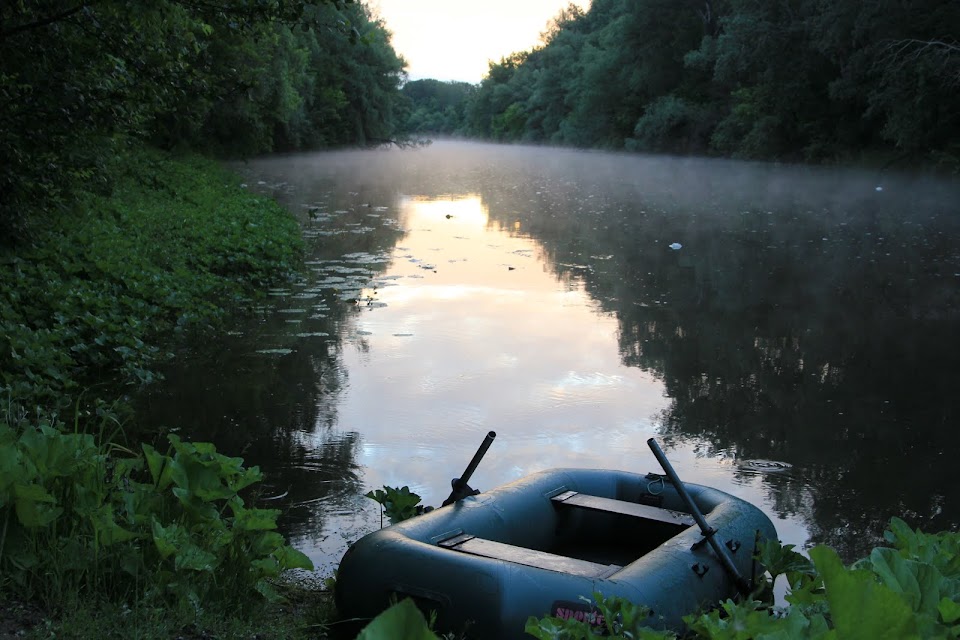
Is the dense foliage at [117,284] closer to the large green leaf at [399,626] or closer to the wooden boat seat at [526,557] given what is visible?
the wooden boat seat at [526,557]

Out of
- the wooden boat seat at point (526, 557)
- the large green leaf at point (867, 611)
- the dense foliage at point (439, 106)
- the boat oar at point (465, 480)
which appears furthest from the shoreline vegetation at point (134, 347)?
the dense foliage at point (439, 106)

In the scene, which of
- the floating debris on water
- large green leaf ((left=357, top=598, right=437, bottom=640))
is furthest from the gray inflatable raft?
large green leaf ((left=357, top=598, right=437, bottom=640))

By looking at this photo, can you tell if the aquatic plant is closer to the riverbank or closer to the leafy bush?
the riverbank

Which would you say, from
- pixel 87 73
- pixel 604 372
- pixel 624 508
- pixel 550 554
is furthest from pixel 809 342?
pixel 87 73

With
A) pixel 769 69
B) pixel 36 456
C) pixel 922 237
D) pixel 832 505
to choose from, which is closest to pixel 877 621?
pixel 36 456

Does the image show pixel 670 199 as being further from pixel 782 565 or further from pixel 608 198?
Result: pixel 782 565

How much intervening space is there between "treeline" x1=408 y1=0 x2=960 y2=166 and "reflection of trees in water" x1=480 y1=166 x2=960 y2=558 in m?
9.67

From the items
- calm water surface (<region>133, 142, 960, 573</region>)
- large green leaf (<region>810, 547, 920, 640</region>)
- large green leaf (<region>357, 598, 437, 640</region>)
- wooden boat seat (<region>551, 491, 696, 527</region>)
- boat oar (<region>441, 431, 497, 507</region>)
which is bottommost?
calm water surface (<region>133, 142, 960, 573</region>)

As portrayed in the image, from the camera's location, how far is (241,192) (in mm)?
19328

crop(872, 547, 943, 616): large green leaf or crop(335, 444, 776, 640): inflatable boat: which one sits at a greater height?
crop(872, 547, 943, 616): large green leaf

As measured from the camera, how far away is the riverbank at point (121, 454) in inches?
130

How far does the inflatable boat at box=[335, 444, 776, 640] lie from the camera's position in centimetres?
353

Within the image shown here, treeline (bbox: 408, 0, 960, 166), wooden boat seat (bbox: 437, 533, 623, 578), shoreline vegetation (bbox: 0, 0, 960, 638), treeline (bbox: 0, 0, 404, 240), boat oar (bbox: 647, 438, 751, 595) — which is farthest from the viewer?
treeline (bbox: 408, 0, 960, 166)

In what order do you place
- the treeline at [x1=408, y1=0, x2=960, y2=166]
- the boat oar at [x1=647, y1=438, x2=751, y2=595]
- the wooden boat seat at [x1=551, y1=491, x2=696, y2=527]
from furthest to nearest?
1. the treeline at [x1=408, y1=0, x2=960, y2=166]
2. the wooden boat seat at [x1=551, y1=491, x2=696, y2=527]
3. the boat oar at [x1=647, y1=438, x2=751, y2=595]
